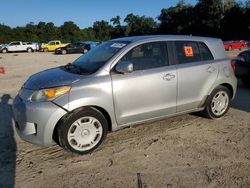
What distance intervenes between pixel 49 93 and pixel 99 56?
1.24 metres

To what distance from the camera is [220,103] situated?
252 inches

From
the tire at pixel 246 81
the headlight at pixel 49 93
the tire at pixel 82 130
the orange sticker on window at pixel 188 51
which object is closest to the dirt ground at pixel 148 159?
the tire at pixel 82 130

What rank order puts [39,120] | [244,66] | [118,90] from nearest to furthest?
[39,120]
[118,90]
[244,66]

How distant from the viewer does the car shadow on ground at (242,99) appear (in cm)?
740

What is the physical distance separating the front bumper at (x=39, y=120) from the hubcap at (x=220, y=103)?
10.1 ft

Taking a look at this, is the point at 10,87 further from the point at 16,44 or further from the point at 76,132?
the point at 16,44

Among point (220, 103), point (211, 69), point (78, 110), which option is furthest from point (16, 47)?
point (78, 110)

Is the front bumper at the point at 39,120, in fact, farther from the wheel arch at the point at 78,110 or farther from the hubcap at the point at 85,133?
the hubcap at the point at 85,133

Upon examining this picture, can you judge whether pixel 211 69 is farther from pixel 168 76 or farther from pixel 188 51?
pixel 168 76

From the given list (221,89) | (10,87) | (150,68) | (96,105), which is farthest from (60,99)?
(10,87)

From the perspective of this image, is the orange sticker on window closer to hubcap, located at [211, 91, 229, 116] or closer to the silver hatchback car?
the silver hatchback car

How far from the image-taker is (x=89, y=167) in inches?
174

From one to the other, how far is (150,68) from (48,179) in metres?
2.37

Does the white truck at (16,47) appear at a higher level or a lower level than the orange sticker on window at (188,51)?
higher
